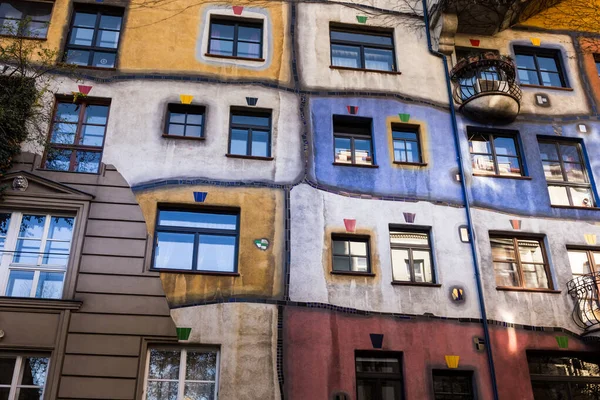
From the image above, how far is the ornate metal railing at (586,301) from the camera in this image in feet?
40.4

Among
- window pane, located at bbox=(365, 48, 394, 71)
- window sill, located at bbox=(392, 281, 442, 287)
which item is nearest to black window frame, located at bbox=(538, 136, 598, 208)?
window sill, located at bbox=(392, 281, 442, 287)

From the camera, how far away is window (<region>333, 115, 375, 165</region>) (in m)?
13.6

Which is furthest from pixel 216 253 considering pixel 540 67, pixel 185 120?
pixel 540 67

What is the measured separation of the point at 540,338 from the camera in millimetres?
12094

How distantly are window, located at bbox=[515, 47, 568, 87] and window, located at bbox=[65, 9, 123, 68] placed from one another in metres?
10.8

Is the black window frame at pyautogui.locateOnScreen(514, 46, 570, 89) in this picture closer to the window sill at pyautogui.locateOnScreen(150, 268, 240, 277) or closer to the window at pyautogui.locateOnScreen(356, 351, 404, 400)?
the window at pyautogui.locateOnScreen(356, 351, 404, 400)

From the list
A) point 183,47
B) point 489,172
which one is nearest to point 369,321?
point 489,172

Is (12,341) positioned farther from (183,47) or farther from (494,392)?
(494,392)

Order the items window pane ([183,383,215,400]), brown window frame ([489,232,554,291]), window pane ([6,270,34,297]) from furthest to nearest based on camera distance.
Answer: brown window frame ([489,232,554,291]) < window pane ([6,270,34,297]) < window pane ([183,383,215,400])

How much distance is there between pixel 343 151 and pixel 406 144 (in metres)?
1.63

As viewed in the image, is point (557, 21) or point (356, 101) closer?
point (356, 101)

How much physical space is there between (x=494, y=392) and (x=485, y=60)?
7909 mm

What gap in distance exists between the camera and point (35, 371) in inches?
410

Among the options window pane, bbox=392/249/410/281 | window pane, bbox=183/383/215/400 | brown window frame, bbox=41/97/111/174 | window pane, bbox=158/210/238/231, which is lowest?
window pane, bbox=183/383/215/400
